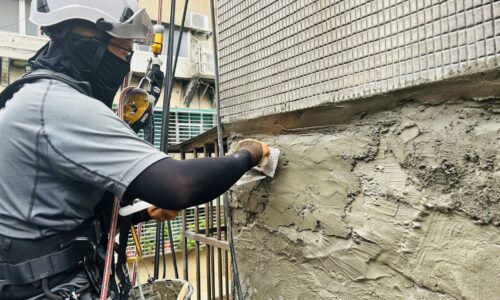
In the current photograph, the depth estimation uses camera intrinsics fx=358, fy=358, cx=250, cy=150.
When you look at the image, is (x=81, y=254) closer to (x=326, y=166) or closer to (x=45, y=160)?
(x=45, y=160)

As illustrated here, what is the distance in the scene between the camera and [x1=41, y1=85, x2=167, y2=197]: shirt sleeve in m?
1.12

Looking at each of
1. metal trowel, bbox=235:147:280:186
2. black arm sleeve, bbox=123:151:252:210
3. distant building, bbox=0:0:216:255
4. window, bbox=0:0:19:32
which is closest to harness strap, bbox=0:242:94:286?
black arm sleeve, bbox=123:151:252:210

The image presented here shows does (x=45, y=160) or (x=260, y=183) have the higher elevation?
(x=45, y=160)

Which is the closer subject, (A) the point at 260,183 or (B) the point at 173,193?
(B) the point at 173,193

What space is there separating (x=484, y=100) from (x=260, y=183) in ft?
3.41

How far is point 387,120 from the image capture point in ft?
4.06

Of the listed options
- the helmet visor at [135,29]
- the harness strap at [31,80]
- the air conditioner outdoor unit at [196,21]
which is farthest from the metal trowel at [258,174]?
the air conditioner outdoor unit at [196,21]

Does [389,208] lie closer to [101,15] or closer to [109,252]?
[109,252]

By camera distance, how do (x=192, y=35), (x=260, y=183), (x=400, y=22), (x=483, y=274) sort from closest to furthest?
(x=483, y=274) < (x=400, y=22) < (x=260, y=183) < (x=192, y=35)

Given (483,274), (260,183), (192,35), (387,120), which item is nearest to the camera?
(483,274)

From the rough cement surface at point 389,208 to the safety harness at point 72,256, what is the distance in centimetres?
70

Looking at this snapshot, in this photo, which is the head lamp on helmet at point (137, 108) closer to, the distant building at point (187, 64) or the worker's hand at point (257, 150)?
the worker's hand at point (257, 150)

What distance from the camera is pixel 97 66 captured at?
1497mm

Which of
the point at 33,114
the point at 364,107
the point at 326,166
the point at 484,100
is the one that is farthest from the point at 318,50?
the point at 33,114
